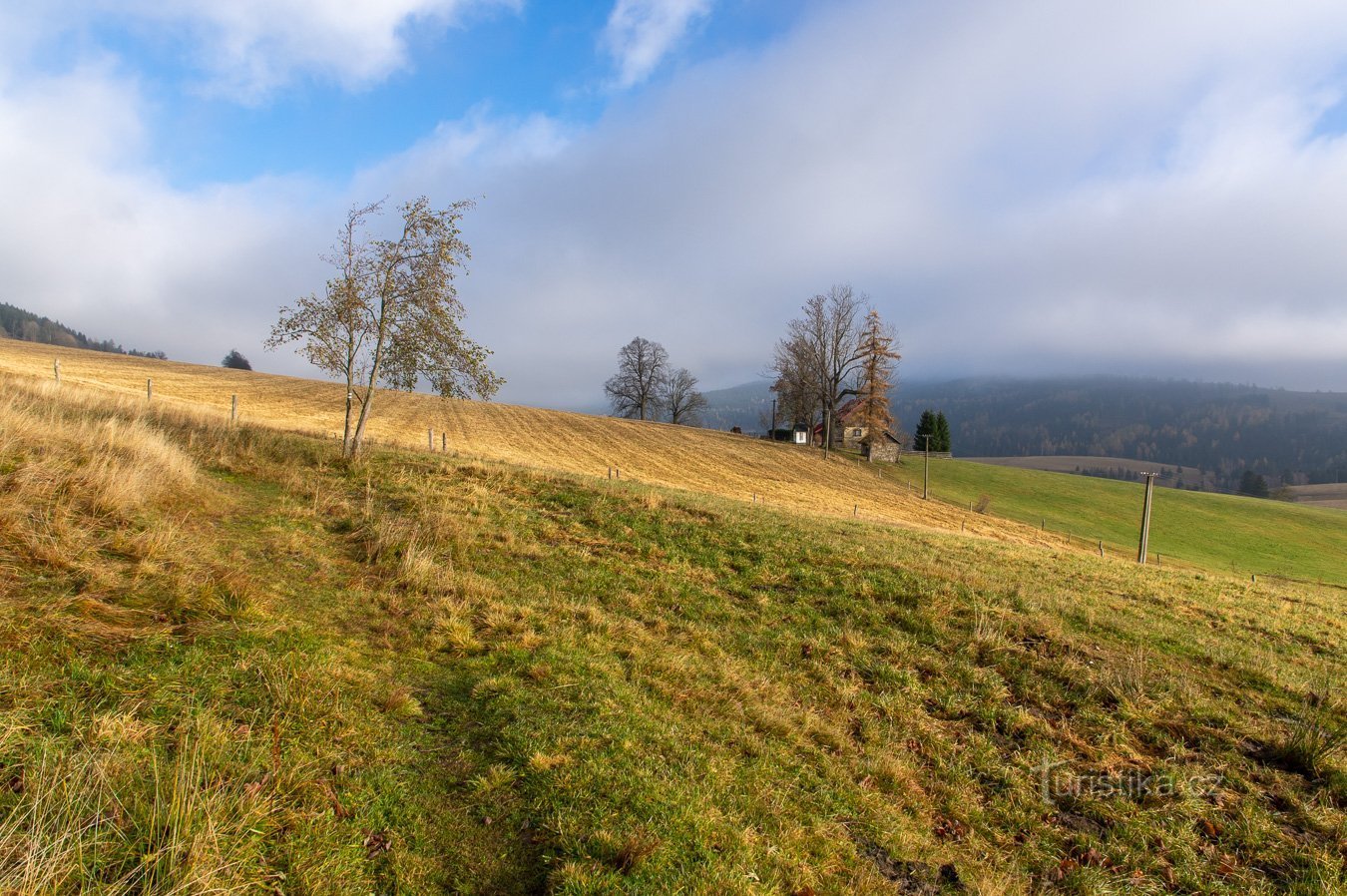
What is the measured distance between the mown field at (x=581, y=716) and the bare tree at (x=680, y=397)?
7732cm

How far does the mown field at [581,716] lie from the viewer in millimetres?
3607

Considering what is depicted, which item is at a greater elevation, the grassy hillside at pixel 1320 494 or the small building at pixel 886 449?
the small building at pixel 886 449

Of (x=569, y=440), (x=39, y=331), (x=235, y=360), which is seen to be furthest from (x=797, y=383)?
(x=39, y=331)

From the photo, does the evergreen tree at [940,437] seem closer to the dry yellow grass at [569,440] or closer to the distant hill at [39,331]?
the dry yellow grass at [569,440]

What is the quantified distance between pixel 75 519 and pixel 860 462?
6023 cm

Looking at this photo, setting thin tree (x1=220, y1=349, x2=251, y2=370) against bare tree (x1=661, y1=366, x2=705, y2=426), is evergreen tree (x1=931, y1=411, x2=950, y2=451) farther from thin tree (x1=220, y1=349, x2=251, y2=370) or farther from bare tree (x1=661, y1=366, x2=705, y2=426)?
thin tree (x1=220, y1=349, x2=251, y2=370)

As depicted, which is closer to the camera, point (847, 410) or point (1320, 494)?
point (847, 410)

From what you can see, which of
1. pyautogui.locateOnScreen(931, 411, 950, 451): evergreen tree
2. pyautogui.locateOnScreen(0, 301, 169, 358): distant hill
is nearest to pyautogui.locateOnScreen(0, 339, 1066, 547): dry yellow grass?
pyautogui.locateOnScreen(931, 411, 950, 451): evergreen tree

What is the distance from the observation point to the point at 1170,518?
52.5 m

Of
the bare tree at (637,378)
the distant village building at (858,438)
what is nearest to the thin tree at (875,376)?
the distant village building at (858,438)

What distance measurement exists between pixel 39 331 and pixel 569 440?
625 feet

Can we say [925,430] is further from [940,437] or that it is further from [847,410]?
[847,410]

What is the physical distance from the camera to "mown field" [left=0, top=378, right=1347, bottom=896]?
3.61m

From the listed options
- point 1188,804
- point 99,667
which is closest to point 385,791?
point 99,667
